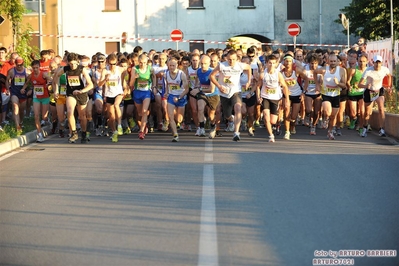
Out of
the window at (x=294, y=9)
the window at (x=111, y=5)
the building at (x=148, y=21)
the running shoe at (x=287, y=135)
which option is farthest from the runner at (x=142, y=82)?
the window at (x=294, y=9)

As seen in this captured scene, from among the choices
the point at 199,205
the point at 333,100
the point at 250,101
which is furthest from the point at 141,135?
the point at 199,205

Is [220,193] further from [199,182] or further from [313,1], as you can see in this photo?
[313,1]

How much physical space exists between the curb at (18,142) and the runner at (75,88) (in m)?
0.99

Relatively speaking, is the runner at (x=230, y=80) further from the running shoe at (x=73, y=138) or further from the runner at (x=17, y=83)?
the runner at (x=17, y=83)

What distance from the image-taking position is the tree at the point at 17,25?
88.0ft

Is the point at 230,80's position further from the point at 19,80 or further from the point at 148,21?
the point at 148,21

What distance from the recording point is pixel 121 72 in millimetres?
19141

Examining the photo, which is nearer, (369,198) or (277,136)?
(369,198)

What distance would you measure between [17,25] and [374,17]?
1624 centimetres

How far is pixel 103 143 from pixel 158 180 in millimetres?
6142

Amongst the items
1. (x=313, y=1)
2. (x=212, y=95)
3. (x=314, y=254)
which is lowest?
(x=314, y=254)

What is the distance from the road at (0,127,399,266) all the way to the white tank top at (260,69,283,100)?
185 cm

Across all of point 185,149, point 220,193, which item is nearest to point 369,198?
point 220,193

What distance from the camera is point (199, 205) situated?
32.0ft
